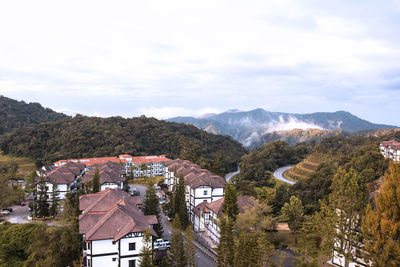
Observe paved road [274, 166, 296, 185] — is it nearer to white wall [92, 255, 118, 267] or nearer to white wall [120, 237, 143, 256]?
white wall [120, 237, 143, 256]

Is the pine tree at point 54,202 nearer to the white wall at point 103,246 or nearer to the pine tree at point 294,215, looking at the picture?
the white wall at point 103,246

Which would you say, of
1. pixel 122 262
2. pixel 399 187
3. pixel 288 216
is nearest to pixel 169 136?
pixel 288 216

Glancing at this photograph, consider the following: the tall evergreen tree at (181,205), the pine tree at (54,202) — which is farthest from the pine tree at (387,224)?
the pine tree at (54,202)

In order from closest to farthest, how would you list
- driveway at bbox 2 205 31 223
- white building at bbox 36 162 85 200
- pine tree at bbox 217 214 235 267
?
1. pine tree at bbox 217 214 235 267
2. driveway at bbox 2 205 31 223
3. white building at bbox 36 162 85 200

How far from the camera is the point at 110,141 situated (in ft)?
257

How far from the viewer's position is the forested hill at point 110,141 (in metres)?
73.4

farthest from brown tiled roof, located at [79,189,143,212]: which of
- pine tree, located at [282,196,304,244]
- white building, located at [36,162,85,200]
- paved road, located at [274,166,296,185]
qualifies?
paved road, located at [274,166,296,185]

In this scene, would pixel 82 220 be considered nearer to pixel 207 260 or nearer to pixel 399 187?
pixel 207 260

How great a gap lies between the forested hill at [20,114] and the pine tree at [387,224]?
107234mm

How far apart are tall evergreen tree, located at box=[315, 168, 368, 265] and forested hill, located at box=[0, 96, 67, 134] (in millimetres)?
103867

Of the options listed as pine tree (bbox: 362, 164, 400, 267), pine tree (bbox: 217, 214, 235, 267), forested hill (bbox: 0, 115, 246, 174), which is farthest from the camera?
forested hill (bbox: 0, 115, 246, 174)

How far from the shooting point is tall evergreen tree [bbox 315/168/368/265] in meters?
17.9

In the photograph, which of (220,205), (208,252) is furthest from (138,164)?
(208,252)

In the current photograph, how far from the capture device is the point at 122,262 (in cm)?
1970
